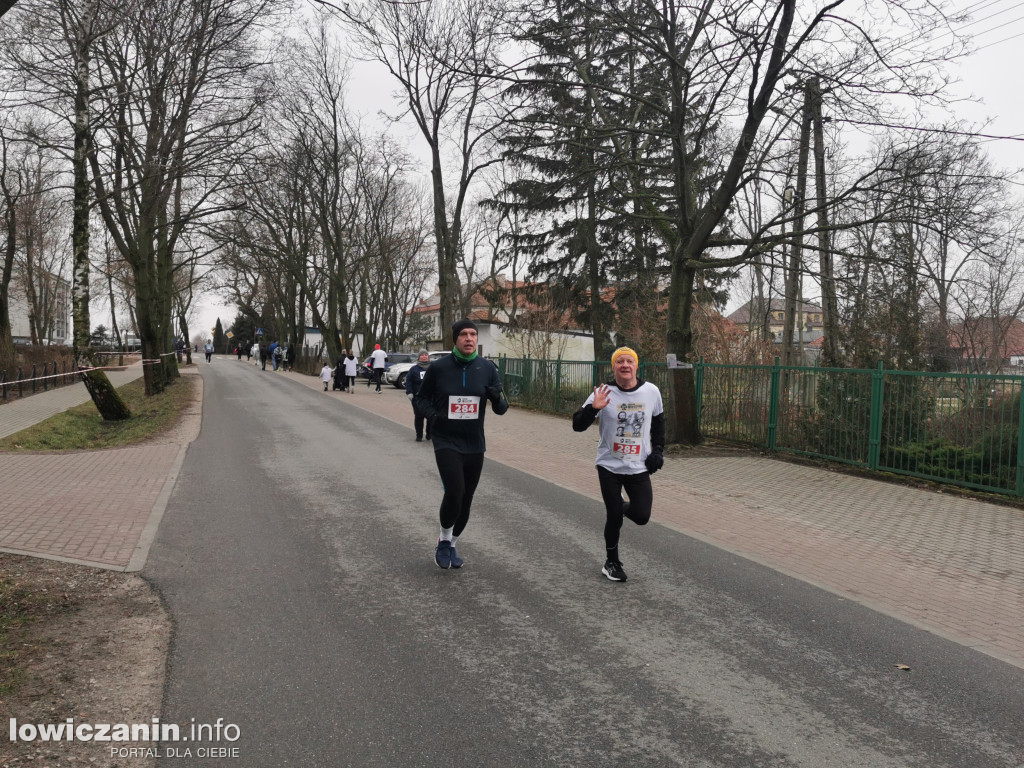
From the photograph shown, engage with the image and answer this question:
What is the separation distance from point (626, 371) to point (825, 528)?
11.6 feet

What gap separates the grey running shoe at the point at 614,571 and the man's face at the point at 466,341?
1851 millimetres

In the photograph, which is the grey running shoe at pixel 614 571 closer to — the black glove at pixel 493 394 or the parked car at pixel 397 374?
the black glove at pixel 493 394

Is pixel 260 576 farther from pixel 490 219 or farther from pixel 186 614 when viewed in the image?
pixel 490 219

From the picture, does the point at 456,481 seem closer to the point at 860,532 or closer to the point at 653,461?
the point at 653,461

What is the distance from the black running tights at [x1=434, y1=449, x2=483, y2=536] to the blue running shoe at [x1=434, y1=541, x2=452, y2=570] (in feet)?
0.38

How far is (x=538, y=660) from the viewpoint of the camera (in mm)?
4227

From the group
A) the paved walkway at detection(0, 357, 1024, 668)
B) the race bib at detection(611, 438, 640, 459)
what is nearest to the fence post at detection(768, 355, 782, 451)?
the paved walkway at detection(0, 357, 1024, 668)

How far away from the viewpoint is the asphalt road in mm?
3328

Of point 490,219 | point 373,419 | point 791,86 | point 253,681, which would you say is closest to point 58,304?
point 490,219

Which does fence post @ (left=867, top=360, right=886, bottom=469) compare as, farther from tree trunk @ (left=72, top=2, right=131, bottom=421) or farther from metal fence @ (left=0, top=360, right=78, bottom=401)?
metal fence @ (left=0, top=360, right=78, bottom=401)

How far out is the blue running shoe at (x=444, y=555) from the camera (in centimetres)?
601

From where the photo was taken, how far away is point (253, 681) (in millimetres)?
3885

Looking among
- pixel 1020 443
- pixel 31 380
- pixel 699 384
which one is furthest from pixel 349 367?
pixel 1020 443

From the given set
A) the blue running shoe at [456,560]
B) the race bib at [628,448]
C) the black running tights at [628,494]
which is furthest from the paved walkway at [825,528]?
the blue running shoe at [456,560]
